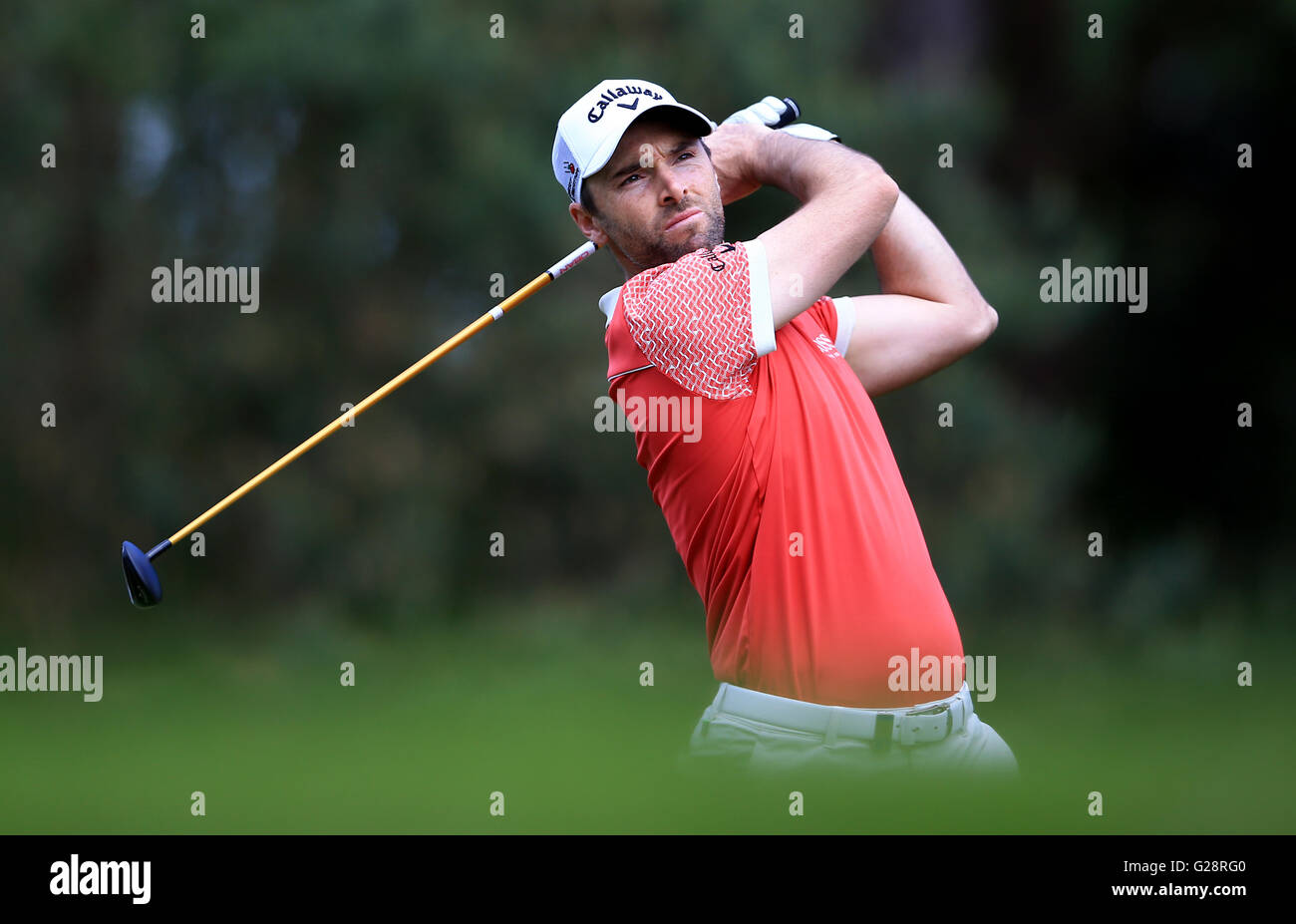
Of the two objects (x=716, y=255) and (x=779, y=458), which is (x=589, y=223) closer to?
(x=716, y=255)

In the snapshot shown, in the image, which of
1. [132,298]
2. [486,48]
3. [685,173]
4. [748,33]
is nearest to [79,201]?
[132,298]

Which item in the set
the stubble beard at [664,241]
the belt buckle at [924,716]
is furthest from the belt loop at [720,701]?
the stubble beard at [664,241]

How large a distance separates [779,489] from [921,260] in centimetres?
61

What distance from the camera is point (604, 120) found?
92.2 inches

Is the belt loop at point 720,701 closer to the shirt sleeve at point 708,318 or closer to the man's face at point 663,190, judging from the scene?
the shirt sleeve at point 708,318

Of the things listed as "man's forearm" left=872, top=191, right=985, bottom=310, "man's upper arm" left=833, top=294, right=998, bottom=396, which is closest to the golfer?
"man's upper arm" left=833, top=294, right=998, bottom=396

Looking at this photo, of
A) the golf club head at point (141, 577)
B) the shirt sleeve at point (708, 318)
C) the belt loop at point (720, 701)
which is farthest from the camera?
the golf club head at point (141, 577)

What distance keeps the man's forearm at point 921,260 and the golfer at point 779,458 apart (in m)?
0.27

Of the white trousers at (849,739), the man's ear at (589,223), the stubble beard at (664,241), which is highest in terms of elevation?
the man's ear at (589,223)

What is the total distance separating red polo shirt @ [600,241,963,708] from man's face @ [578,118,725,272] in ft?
0.34

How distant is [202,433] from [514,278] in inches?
81.4

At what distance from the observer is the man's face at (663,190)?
236cm

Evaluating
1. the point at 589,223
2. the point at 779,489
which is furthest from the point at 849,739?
the point at 589,223

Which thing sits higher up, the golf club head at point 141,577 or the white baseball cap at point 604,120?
the white baseball cap at point 604,120
